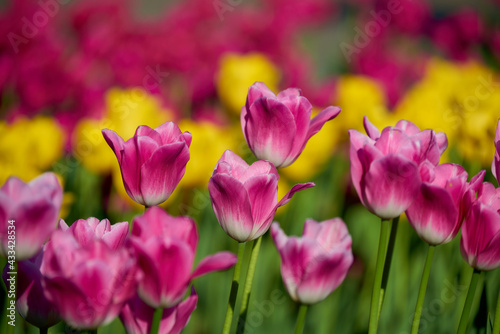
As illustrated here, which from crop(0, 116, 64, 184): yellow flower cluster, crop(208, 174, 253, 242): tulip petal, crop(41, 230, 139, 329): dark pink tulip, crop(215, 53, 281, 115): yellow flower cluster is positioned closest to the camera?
crop(41, 230, 139, 329): dark pink tulip

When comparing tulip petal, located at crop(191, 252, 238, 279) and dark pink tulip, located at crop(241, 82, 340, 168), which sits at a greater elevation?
dark pink tulip, located at crop(241, 82, 340, 168)

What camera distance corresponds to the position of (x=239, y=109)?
1843mm

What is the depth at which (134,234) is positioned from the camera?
1.44ft

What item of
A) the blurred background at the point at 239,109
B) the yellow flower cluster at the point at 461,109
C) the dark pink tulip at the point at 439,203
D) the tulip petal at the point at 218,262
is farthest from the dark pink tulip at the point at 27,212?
the yellow flower cluster at the point at 461,109

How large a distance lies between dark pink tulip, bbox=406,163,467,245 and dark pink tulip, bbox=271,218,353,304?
0.10 m

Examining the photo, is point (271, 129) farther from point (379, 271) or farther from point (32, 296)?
point (32, 296)

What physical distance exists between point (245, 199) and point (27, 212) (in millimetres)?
199

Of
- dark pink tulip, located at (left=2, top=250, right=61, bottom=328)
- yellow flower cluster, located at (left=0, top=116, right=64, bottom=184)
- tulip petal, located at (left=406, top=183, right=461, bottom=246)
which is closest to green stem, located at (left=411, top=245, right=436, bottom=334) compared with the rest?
tulip petal, located at (left=406, top=183, right=461, bottom=246)

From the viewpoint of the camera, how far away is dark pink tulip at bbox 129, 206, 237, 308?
42 cm

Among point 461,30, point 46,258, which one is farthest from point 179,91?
point 46,258

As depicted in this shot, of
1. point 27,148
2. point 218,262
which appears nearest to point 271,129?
point 218,262

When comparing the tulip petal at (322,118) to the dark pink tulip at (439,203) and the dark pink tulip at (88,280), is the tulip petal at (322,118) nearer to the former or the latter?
the dark pink tulip at (439,203)

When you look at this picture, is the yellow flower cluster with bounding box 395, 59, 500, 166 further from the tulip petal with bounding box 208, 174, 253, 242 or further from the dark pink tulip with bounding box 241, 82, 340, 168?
the tulip petal with bounding box 208, 174, 253, 242

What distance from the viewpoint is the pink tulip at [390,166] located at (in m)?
0.53
